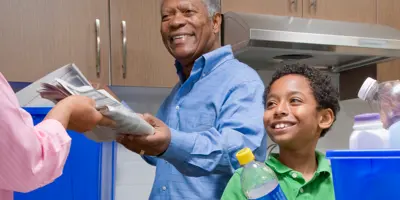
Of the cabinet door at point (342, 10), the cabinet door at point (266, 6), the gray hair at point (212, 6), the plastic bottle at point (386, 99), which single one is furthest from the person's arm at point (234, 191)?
the cabinet door at point (342, 10)

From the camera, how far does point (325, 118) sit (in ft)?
3.65

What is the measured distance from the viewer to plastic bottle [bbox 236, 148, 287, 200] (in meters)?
0.70

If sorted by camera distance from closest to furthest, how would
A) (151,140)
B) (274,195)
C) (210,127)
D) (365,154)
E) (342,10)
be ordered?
(365,154) → (274,195) → (151,140) → (210,127) → (342,10)

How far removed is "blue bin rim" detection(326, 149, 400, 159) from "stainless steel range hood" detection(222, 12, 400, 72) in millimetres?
1124

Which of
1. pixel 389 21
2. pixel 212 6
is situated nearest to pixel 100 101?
pixel 212 6

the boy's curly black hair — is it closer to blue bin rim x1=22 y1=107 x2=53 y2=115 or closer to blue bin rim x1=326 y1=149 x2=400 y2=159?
blue bin rim x1=326 y1=149 x2=400 y2=159

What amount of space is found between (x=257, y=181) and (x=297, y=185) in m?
0.26

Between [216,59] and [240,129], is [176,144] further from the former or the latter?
[216,59]

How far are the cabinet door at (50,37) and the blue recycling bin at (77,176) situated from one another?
Answer: 272 millimetres

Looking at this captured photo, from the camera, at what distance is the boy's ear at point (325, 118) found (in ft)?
3.61

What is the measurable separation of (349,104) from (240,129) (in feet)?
4.60

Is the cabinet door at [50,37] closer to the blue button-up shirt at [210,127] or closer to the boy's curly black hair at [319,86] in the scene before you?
the blue button-up shirt at [210,127]

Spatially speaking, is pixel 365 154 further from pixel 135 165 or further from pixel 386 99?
pixel 135 165

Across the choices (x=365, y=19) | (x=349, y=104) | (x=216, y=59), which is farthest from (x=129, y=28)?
(x=349, y=104)
